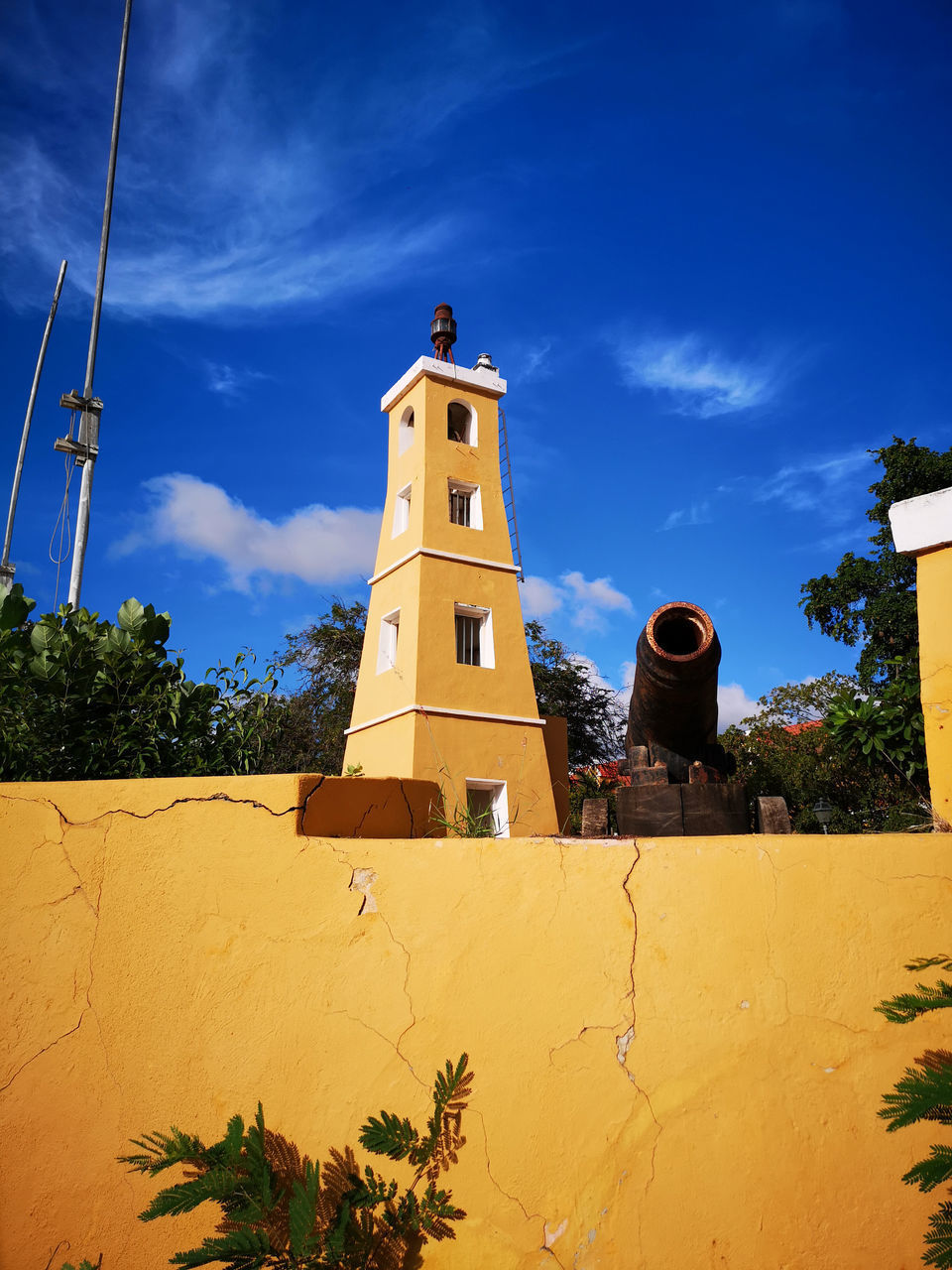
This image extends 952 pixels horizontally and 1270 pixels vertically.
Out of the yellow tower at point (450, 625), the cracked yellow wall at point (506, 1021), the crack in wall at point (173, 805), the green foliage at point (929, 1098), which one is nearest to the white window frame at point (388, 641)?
the yellow tower at point (450, 625)

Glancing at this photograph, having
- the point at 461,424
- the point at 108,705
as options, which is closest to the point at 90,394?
the point at 108,705

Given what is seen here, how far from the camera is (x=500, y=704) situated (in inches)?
449

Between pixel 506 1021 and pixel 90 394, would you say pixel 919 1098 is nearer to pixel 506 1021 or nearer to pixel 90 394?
pixel 506 1021

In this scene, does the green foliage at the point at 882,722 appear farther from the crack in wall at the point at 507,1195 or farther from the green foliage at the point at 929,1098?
the crack in wall at the point at 507,1195

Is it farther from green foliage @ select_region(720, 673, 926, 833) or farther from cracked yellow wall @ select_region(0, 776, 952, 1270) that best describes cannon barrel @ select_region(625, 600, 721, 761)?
green foliage @ select_region(720, 673, 926, 833)

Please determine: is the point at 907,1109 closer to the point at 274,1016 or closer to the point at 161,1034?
the point at 274,1016

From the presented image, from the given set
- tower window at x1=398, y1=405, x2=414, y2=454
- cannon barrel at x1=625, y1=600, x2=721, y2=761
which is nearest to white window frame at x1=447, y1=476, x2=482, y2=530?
tower window at x1=398, y1=405, x2=414, y2=454

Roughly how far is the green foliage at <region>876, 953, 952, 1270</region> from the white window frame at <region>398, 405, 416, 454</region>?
36.9 ft

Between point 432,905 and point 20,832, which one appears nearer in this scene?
point 432,905

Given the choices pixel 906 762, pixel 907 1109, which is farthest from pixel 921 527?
pixel 906 762

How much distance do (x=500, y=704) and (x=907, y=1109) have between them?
8828 millimetres

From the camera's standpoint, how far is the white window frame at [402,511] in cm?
1244

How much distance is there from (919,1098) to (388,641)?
978 centimetres

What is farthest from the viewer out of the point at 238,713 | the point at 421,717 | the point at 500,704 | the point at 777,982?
the point at 500,704
